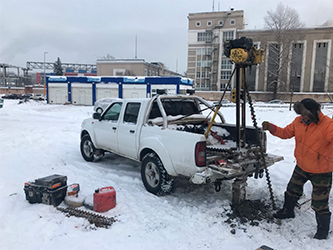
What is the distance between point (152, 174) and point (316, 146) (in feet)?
A: 9.20

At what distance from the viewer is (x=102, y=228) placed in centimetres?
366

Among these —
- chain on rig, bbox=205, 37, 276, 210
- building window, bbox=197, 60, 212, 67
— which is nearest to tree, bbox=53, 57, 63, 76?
building window, bbox=197, 60, 212, 67

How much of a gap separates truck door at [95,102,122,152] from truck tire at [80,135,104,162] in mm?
343

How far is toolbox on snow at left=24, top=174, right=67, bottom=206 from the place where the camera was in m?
4.25

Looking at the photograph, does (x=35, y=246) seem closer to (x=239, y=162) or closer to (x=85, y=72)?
(x=239, y=162)

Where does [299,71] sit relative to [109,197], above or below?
above

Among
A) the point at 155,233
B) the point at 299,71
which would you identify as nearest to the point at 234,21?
the point at 299,71

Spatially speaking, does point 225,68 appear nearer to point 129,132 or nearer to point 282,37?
point 282,37

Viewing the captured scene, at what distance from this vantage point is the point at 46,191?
4270 mm

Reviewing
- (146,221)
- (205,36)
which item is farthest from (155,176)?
(205,36)

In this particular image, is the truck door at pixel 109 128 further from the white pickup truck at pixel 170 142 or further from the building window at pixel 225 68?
the building window at pixel 225 68

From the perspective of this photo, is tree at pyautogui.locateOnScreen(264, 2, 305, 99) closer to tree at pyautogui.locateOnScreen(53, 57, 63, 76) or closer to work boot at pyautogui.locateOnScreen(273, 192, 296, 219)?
work boot at pyautogui.locateOnScreen(273, 192, 296, 219)

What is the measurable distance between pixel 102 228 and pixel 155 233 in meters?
0.76

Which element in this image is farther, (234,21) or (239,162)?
(234,21)
